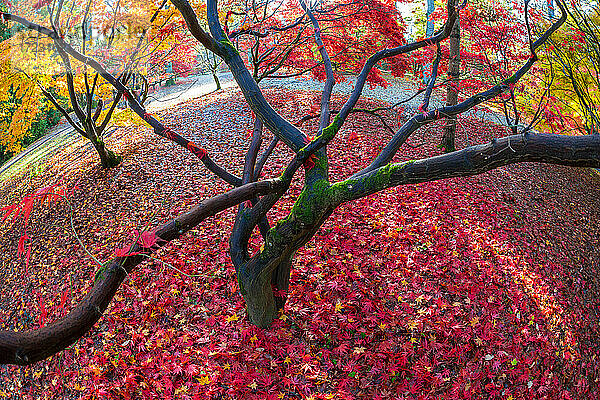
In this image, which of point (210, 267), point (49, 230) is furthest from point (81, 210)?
Result: point (210, 267)

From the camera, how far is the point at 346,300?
4035 mm

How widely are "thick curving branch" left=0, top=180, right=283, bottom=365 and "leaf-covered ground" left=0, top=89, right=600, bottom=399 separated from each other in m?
1.50

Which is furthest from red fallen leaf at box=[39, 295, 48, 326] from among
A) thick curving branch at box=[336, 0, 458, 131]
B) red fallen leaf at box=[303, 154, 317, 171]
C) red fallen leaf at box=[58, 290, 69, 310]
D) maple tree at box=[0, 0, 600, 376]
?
thick curving branch at box=[336, 0, 458, 131]

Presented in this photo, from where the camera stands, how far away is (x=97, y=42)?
5.55m

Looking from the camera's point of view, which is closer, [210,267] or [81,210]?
[210,267]

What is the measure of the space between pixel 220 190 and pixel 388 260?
314 centimetres

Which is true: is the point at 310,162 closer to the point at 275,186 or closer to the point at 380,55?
the point at 275,186

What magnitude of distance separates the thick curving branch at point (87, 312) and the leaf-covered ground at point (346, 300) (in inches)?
58.9

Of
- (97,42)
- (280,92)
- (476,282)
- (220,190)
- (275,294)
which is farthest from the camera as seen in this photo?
(280,92)

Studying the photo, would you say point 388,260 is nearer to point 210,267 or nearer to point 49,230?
point 210,267

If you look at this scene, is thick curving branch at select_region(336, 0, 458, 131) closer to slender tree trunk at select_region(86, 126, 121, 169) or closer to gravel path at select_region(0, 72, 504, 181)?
gravel path at select_region(0, 72, 504, 181)

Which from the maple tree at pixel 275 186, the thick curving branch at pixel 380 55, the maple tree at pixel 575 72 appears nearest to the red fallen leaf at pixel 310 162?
the maple tree at pixel 275 186

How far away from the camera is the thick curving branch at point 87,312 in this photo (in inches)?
68.4

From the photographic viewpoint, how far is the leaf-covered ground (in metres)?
3.40
